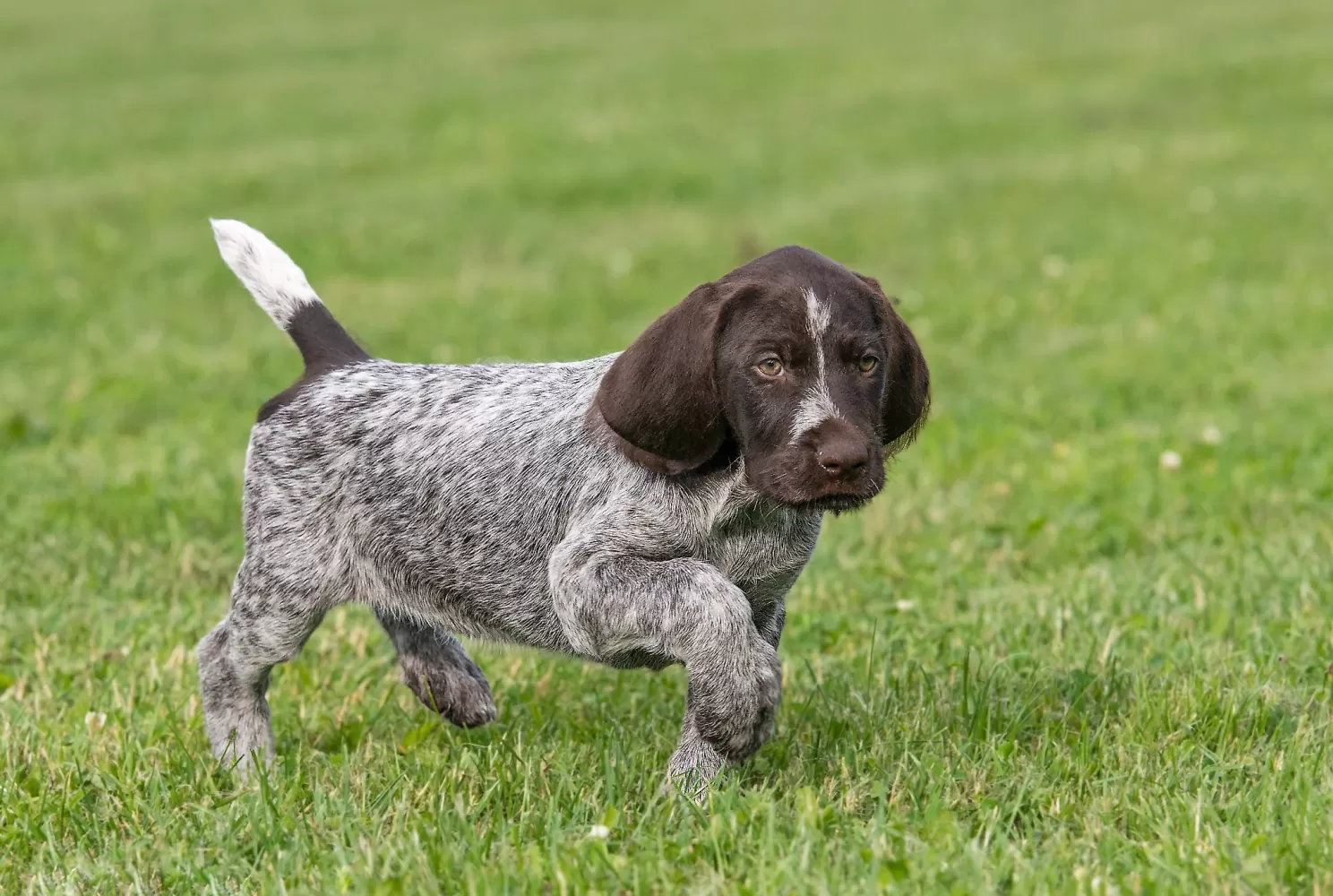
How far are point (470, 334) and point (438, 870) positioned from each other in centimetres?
830

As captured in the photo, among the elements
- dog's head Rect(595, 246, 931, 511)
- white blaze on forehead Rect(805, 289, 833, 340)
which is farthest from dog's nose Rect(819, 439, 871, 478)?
white blaze on forehead Rect(805, 289, 833, 340)

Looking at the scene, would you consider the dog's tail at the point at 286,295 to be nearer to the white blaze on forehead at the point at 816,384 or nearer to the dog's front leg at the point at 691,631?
the dog's front leg at the point at 691,631

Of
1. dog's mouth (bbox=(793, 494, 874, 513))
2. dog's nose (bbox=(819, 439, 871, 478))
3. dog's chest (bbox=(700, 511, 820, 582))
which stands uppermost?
dog's nose (bbox=(819, 439, 871, 478))

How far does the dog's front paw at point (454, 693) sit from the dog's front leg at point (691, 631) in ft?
2.83

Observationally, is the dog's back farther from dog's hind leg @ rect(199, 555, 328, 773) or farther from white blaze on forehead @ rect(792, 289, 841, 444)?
white blaze on forehead @ rect(792, 289, 841, 444)

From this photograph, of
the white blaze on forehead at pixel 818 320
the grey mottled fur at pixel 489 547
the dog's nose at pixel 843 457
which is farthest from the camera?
the grey mottled fur at pixel 489 547

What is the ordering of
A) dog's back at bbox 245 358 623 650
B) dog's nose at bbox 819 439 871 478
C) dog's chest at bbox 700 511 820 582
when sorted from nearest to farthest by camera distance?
dog's nose at bbox 819 439 871 478 → dog's chest at bbox 700 511 820 582 → dog's back at bbox 245 358 623 650

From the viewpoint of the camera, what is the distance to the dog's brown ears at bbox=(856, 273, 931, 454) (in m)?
3.85

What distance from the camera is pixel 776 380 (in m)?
3.68

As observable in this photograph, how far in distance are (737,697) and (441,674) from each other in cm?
136

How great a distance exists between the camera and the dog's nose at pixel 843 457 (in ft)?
11.6

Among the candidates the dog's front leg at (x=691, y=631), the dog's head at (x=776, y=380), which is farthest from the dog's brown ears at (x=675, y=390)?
the dog's front leg at (x=691, y=631)

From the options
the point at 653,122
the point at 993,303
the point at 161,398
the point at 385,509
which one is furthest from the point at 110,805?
the point at 653,122

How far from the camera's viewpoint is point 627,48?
26.7 metres
